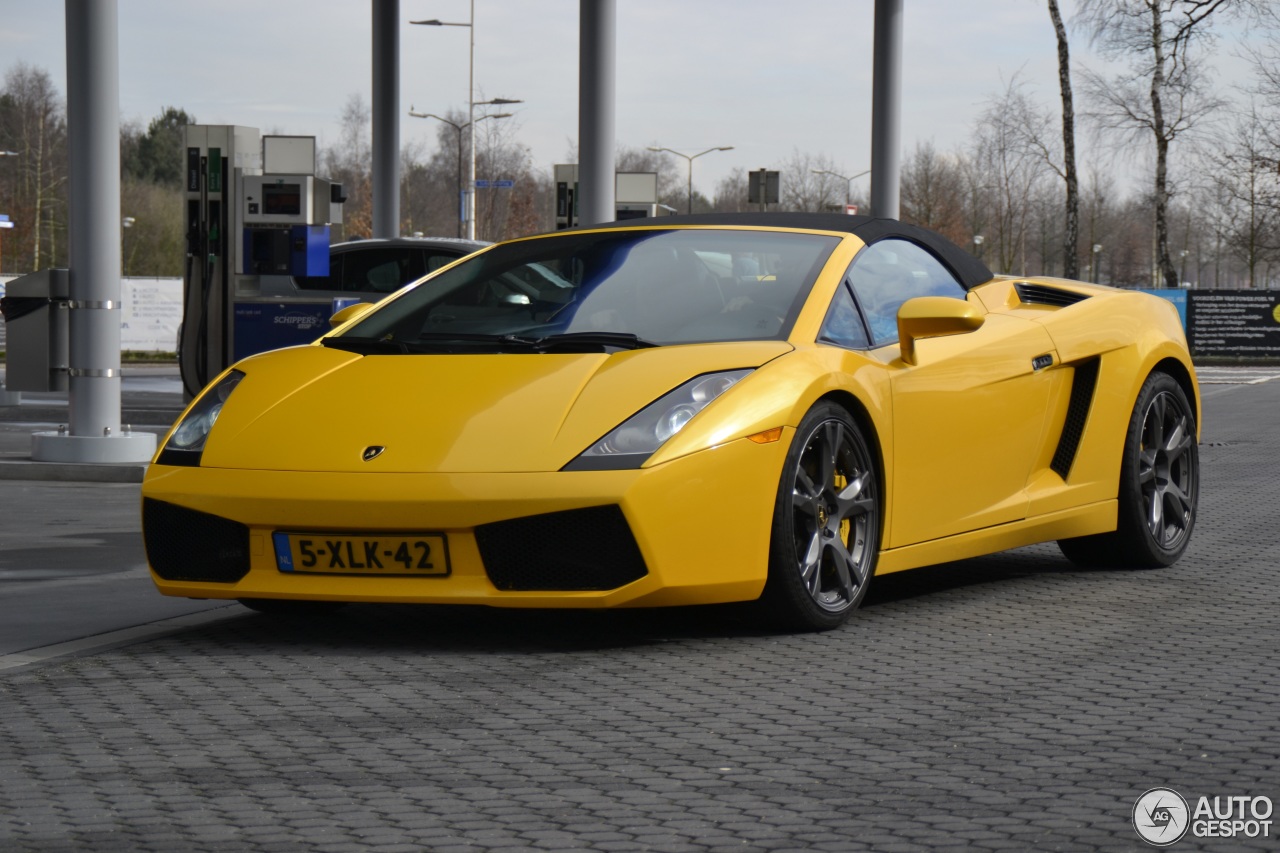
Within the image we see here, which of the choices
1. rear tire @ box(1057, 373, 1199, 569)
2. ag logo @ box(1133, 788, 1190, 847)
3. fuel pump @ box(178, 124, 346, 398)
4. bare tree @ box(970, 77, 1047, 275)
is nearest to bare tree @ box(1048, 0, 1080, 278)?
bare tree @ box(970, 77, 1047, 275)

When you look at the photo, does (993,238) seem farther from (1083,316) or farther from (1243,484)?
(1083,316)

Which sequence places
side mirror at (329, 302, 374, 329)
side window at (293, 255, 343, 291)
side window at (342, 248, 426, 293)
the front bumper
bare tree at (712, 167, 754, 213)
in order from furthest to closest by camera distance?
bare tree at (712, 167, 754, 213), side window at (293, 255, 343, 291), side window at (342, 248, 426, 293), side mirror at (329, 302, 374, 329), the front bumper

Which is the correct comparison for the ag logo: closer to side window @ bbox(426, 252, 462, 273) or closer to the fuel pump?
the fuel pump

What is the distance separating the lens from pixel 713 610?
6.02 m

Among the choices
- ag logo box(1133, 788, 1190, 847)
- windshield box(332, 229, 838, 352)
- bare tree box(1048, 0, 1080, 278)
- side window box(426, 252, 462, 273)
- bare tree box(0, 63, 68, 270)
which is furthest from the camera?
bare tree box(0, 63, 68, 270)

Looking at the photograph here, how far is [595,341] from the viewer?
554 cm

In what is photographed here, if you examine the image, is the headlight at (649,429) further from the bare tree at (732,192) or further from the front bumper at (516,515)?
the bare tree at (732,192)

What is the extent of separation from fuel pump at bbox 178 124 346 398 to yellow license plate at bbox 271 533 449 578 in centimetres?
989

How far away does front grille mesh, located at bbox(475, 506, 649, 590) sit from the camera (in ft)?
16.3

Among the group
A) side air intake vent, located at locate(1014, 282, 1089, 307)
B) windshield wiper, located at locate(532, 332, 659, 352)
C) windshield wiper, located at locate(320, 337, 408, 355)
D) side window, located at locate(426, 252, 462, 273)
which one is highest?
side window, located at locate(426, 252, 462, 273)

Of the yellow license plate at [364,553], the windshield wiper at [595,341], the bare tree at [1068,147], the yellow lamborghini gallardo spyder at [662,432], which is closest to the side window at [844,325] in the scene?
the yellow lamborghini gallardo spyder at [662,432]

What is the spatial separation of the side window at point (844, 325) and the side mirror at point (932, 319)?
0.45ft

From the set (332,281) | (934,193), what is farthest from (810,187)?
(332,281)

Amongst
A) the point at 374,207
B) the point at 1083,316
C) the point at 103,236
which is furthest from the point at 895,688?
the point at 374,207
